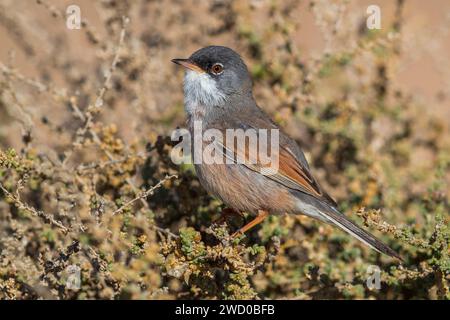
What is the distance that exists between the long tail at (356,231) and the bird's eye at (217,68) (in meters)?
1.40

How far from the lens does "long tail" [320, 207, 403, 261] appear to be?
3887 mm

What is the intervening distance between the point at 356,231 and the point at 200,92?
161cm

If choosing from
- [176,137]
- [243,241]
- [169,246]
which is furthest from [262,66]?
[169,246]

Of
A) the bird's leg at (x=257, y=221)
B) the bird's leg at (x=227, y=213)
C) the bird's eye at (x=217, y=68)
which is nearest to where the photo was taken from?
the bird's leg at (x=257, y=221)

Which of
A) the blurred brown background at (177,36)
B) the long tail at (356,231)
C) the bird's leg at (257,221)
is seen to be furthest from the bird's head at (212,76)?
the long tail at (356,231)

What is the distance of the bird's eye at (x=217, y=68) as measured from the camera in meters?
4.92

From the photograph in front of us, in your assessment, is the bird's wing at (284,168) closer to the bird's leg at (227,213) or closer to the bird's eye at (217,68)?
the bird's leg at (227,213)

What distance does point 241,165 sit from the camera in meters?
4.55

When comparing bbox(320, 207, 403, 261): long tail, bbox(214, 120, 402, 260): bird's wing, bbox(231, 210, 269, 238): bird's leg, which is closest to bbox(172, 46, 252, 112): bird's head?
bbox(214, 120, 402, 260): bird's wing

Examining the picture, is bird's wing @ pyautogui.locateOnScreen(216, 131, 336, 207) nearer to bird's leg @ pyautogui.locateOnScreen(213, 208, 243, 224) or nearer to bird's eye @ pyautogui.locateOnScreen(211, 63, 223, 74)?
bird's leg @ pyautogui.locateOnScreen(213, 208, 243, 224)

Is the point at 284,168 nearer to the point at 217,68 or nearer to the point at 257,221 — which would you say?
the point at 257,221

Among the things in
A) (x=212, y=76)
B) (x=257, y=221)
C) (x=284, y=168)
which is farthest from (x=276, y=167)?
(x=212, y=76)

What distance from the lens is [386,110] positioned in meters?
5.96

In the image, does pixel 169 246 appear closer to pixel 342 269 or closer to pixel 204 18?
pixel 342 269
